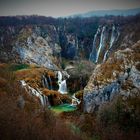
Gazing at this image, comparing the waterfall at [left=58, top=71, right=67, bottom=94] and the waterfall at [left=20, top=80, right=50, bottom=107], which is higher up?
the waterfall at [left=20, top=80, right=50, bottom=107]

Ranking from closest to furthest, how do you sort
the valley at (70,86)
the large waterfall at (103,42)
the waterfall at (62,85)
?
the valley at (70,86) < the waterfall at (62,85) < the large waterfall at (103,42)

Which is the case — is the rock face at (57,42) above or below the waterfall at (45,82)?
above

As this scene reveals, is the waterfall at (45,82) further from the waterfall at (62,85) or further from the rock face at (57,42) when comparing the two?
the rock face at (57,42)

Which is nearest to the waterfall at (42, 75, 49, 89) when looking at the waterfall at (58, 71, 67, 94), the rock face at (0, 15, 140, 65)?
the waterfall at (58, 71, 67, 94)

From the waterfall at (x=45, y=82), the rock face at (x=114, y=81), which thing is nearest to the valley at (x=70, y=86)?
the rock face at (x=114, y=81)

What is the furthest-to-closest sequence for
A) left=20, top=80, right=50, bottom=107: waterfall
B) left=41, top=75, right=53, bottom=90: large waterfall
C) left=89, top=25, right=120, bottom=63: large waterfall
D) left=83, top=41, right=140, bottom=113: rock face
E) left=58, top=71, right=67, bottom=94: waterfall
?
left=89, top=25, right=120, bottom=63: large waterfall
left=58, top=71, right=67, bottom=94: waterfall
left=41, top=75, right=53, bottom=90: large waterfall
left=20, top=80, right=50, bottom=107: waterfall
left=83, top=41, right=140, bottom=113: rock face

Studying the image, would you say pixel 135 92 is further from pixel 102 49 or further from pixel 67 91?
pixel 102 49

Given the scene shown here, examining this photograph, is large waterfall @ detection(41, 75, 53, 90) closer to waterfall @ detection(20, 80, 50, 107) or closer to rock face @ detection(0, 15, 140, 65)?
waterfall @ detection(20, 80, 50, 107)

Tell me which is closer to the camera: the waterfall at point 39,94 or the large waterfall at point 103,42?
the waterfall at point 39,94

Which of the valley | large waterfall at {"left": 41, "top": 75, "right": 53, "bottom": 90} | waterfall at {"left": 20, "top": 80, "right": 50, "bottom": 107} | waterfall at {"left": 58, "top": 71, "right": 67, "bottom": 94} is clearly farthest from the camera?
waterfall at {"left": 58, "top": 71, "right": 67, "bottom": 94}
